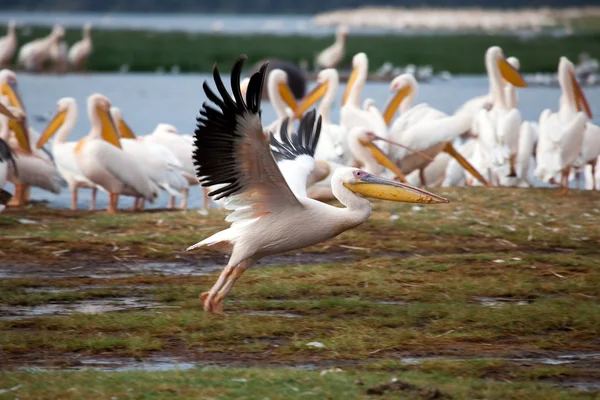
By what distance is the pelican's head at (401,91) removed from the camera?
11.1 meters

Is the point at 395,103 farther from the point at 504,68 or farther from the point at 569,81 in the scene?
the point at 569,81

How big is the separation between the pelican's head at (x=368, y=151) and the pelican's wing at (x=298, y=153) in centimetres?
281

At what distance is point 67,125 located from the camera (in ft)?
32.8

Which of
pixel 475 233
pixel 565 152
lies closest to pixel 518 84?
pixel 565 152

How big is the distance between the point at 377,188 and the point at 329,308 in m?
0.63

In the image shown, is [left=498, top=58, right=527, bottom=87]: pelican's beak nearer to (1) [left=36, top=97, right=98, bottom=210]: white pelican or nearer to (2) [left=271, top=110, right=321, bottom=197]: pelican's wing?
(1) [left=36, top=97, right=98, bottom=210]: white pelican

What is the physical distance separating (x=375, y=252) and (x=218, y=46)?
29.3 m

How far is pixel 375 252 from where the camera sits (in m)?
6.72

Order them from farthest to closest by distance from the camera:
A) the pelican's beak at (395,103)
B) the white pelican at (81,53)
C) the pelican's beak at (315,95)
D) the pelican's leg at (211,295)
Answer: the white pelican at (81,53), the pelican's beak at (395,103), the pelican's beak at (315,95), the pelican's leg at (211,295)

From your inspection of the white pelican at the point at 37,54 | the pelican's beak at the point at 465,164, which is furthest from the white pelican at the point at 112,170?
the white pelican at the point at 37,54

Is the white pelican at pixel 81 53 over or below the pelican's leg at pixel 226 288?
over

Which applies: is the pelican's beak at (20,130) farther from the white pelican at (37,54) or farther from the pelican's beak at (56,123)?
the white pelican at (37,54)

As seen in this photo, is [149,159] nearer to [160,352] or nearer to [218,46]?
[160,352]

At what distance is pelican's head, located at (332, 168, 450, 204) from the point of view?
5.27m
